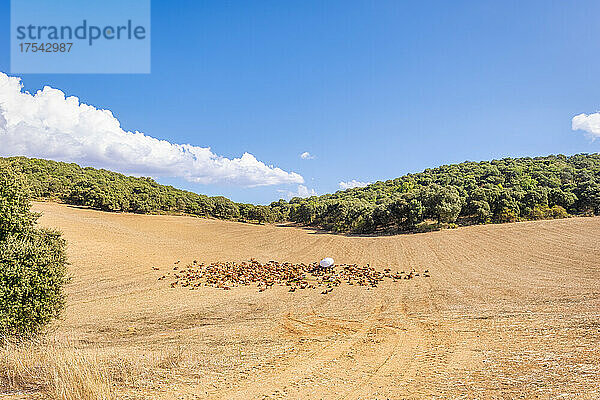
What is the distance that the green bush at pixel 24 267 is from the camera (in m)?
8.93

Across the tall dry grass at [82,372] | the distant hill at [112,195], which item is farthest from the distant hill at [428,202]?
the tall dry grass at [82,372]

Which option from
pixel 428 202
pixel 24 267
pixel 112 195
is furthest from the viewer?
pixel 112 195

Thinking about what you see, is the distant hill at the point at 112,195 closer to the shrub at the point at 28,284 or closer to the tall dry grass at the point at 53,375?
the shrub at the point at 28,284

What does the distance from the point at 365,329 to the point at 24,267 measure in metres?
11.8

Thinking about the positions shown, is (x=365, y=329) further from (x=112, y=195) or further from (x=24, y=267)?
(x=112, y=195)

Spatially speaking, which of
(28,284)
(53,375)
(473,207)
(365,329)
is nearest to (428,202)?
(473,207)

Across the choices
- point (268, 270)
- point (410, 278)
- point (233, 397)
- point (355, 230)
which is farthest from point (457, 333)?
point (355, 230)

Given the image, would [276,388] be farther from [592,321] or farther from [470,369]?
[592,321]

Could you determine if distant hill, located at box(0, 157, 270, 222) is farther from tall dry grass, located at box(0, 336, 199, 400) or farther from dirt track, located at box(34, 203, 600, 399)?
tall dry grass, located at box(0, 336, 199, 400)

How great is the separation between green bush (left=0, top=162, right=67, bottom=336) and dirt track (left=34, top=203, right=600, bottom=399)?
195cm

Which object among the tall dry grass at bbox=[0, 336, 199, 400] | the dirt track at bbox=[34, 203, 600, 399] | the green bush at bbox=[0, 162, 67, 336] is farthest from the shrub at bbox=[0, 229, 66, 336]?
the dirt track at bbox=[34, 203, 600, 399]

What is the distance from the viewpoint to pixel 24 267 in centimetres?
925

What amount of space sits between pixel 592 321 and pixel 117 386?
14217mm

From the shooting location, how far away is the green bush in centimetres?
893
